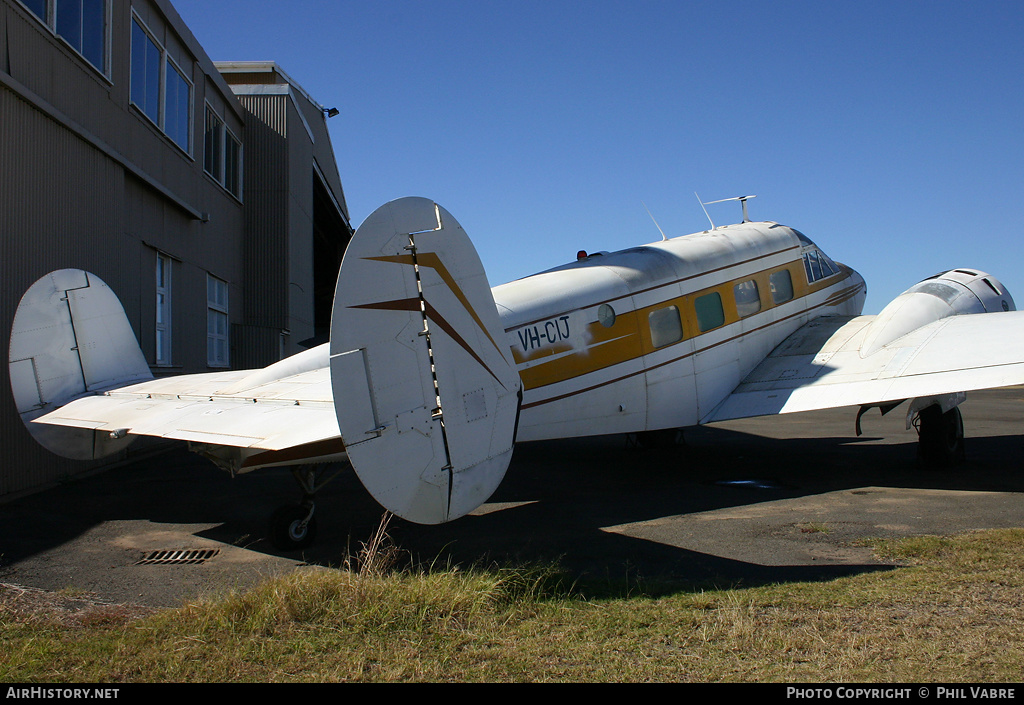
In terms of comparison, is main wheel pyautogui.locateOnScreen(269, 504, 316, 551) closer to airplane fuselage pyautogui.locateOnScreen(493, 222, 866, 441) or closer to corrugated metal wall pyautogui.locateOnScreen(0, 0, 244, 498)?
airplane fuselage pyautogui.locateOnScreen(493, 222, 866, 441)

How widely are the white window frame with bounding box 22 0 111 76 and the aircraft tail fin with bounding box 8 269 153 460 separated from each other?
460 centimetres

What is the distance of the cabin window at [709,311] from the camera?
10.0 m

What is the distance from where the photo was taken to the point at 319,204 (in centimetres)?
3250

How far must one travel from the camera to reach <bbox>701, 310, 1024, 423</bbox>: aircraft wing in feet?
27.7

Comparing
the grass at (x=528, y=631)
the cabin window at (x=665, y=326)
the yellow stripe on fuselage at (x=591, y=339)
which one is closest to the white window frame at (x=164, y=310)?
the yellow stripe on fuselage at (x=591, y=339)

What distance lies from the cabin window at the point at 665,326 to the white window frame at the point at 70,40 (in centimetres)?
1014

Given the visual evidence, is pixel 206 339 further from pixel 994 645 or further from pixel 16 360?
pixel 994 645

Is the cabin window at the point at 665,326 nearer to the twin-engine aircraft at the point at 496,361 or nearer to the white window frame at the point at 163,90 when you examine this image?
the twin-engine aircraft at the point at 496,361

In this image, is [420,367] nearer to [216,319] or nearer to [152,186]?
[152,186]

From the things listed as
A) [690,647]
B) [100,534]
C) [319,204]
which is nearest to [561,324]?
[690,647]

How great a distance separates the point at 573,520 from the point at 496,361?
9.72 ft

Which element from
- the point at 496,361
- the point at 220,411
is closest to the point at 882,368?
the point at 496,361

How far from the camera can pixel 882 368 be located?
937 cm

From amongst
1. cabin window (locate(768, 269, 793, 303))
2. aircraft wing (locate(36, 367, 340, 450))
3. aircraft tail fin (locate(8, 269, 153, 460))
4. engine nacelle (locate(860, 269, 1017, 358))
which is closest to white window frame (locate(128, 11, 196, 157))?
aircraft tail fin (locate(8, 269, 153, 460))
